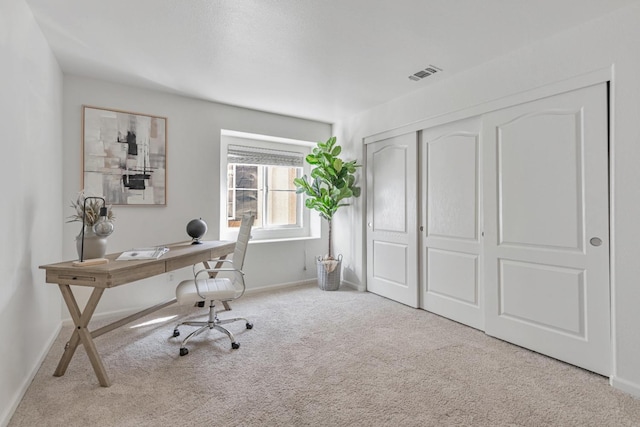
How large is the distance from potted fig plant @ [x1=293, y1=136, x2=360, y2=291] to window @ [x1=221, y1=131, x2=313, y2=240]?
40cm

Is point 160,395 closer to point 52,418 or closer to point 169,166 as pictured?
point 52,418

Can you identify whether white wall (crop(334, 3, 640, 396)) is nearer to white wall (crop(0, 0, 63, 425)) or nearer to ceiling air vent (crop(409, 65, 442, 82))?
ceiling air vent (crop(409, 65, 442, 82))

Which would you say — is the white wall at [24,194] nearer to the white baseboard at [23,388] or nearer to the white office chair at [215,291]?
the white baseboard at [23,388]

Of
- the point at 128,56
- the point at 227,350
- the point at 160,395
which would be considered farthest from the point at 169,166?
the point at 160,395

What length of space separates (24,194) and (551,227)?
12.1ft

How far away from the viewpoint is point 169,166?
3.55 meters

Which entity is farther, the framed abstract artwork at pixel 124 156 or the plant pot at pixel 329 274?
the plant pot at pixel 329 274

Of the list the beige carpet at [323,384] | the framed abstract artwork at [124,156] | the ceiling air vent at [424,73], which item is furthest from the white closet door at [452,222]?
the framed abstract artwork at [124,156]

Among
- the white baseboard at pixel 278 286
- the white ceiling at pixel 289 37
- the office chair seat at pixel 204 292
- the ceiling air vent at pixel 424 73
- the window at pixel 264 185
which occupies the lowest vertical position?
the white baseboard at pixel 278 286

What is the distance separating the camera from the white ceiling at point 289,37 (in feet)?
6.72

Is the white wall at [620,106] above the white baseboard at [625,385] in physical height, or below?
above

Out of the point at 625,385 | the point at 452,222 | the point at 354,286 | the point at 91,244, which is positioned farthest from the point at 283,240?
the point at 625,385

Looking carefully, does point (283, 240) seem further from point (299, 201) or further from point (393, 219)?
point (393, 219)

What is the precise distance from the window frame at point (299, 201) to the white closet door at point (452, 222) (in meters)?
1.89
